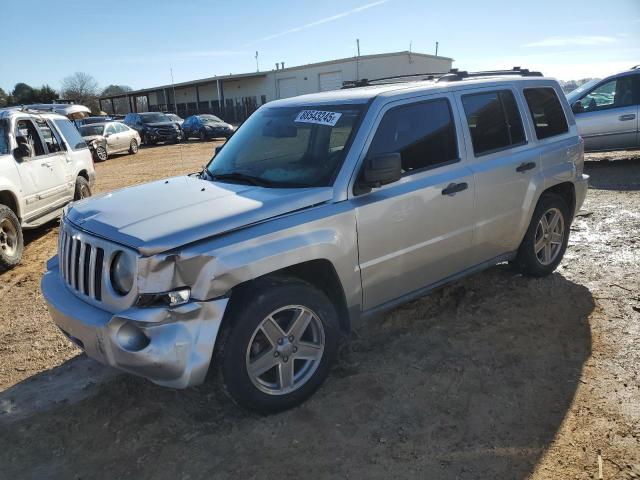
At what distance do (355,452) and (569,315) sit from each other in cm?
253

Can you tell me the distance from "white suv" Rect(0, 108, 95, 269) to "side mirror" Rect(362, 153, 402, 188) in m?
4.97

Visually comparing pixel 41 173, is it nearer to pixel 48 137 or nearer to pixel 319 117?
pixel 48 137

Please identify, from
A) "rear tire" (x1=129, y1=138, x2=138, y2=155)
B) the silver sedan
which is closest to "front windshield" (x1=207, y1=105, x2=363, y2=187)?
the silver sedan

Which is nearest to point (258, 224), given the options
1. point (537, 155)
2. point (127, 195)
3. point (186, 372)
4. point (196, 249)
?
point (196, 249)

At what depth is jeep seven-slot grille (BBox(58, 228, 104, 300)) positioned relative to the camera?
2982 mm

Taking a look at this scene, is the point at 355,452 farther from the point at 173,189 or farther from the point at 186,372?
the point at 173,189

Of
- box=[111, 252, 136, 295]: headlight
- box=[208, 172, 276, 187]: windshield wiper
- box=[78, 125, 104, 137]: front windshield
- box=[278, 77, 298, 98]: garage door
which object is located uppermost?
box=[278, 77, 298, 98]: garage door

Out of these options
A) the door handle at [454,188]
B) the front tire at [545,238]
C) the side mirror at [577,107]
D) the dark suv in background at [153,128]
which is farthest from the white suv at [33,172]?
the dark suv in background at [153,128]

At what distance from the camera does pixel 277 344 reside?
3.15m

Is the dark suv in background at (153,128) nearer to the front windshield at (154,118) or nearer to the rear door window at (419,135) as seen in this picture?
the front windshield at (154,118)

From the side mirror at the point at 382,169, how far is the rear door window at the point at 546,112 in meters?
2.12

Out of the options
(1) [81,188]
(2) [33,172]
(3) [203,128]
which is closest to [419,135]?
(2) [33,172]

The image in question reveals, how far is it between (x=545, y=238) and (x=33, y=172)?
261 inches

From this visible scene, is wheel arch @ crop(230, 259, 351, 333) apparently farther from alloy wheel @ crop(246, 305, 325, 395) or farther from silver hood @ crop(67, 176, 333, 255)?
silver hood @ crop(67, 176, 333, 255)
